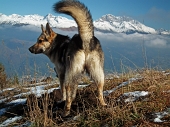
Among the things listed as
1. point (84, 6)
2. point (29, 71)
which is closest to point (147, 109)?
point (84, 6)

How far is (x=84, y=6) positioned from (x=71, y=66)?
1.42 metres

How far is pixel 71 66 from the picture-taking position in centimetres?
516

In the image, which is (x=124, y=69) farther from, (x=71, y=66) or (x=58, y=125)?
(x=58, y=125)

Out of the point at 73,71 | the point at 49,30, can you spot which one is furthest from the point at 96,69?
the point at 49,30

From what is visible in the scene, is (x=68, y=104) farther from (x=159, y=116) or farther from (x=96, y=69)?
(x=159, y=116)

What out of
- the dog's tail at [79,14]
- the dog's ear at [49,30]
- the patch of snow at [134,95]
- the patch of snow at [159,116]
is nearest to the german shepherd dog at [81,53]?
the dog's tail at [79,14]

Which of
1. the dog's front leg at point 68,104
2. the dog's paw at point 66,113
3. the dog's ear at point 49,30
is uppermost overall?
the dog's ear at point 49,30

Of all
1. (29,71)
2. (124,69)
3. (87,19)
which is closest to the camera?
(87,19)

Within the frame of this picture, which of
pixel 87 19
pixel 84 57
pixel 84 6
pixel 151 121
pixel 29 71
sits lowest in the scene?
pixel 151 121

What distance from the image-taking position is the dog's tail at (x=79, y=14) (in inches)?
189

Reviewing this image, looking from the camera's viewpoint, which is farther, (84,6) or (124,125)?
(84,6)

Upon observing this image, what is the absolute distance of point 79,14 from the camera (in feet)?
15.9

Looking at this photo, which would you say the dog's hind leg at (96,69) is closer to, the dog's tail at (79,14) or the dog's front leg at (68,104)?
the dog's tail at (79,14)

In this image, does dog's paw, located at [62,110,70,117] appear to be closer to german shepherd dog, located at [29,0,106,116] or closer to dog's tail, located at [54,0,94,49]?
german shepherd dog, located at [29,0,106,116]
